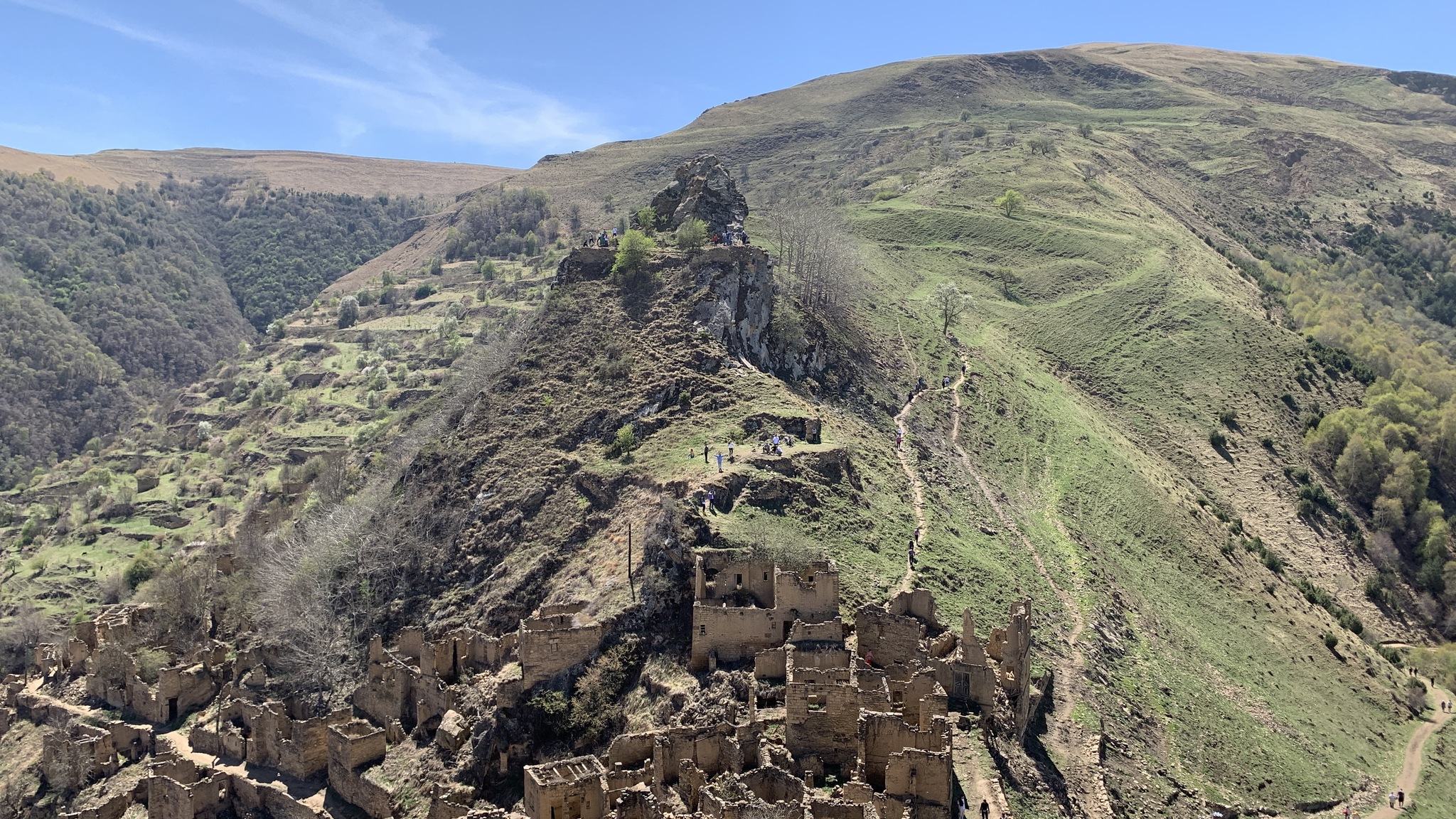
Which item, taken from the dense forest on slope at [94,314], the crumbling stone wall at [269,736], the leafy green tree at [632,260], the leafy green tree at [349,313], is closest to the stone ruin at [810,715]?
the crumbling stone wall at [269,736]

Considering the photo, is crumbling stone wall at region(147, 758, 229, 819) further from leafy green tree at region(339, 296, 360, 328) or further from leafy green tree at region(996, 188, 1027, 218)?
leafy green tree at region(339, 296, 360, 328)

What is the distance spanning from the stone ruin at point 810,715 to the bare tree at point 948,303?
53882 millimetres

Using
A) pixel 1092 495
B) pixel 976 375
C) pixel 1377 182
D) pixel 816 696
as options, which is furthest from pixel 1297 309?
pixel 816 696

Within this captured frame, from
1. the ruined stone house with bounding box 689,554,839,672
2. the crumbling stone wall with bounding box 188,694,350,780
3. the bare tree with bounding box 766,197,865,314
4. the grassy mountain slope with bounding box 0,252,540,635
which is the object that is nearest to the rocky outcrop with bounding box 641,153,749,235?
the bare tree with bounding box 766,197,865,314

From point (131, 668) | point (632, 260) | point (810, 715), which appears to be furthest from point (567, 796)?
point (632, 260)

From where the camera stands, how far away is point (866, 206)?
13100 cm

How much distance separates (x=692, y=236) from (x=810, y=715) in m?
44.8

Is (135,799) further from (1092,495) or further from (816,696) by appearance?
(1092,495)

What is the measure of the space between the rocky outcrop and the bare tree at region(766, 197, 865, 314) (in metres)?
6.62

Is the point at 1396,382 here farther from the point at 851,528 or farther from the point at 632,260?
the point at 851,528

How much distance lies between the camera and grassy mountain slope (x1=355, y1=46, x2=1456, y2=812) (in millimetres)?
48594

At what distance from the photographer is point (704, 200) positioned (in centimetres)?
7812

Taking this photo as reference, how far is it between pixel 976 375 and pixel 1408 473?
1233 inches

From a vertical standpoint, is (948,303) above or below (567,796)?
above
